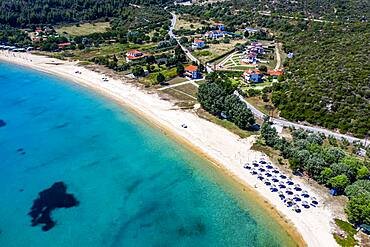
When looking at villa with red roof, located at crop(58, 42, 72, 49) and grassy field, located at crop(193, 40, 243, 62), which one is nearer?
grassy field, located at crop(193, 40, 243, 62)

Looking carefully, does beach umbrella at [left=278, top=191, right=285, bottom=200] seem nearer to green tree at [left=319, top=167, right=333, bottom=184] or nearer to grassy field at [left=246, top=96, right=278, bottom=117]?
green tree at [left=319, top=167, right=333, bottom=184]

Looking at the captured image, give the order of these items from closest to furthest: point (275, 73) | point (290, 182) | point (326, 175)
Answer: point (326, 175) → point (290, 182) → point (275, 73)

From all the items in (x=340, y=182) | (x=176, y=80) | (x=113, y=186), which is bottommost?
(x=113, y=186)

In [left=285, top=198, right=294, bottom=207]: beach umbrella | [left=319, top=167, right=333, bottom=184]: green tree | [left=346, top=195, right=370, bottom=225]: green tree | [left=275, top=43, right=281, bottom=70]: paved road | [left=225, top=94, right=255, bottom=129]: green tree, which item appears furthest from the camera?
[left=275, top=43, right=281, bottom=70]: paved road

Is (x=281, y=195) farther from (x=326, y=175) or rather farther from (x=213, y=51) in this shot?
(x=213, y=51)

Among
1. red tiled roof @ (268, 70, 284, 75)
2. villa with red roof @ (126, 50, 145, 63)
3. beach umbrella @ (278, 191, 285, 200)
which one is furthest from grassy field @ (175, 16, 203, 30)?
beach umbrella @ (278, 191, 285, 200)

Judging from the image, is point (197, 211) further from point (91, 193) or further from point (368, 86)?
point (368, 86)

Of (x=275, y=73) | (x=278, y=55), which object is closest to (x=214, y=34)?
(x=278, y=55)
